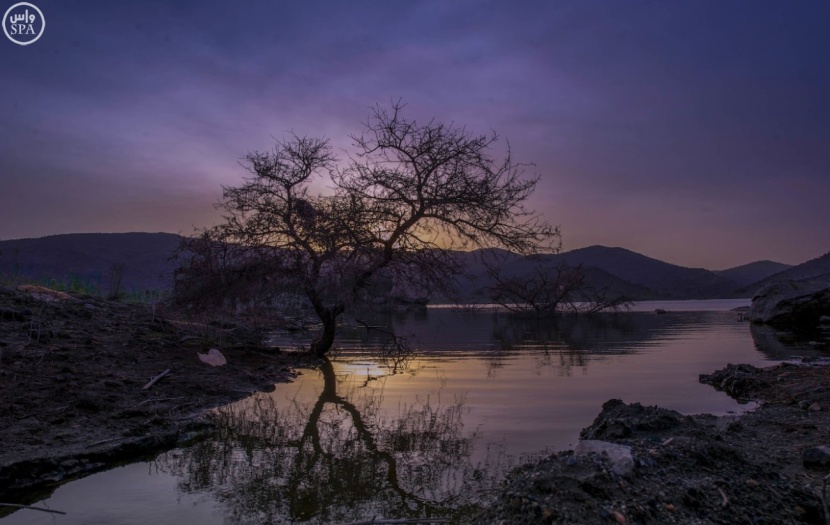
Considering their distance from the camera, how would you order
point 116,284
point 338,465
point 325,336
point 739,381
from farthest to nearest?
1. point 116,284
2. point 325,336
3. point 739,381
4. point 338,465

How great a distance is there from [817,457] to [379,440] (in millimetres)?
3994

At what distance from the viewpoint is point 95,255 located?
8388cm

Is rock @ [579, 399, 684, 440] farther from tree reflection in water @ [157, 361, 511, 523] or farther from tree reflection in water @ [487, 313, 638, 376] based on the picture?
tree reflection in water @ [487, 313, 638, 376]

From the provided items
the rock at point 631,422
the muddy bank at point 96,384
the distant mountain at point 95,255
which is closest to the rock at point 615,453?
the rock at point 631,422

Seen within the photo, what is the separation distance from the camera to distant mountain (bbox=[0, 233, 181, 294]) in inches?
2852

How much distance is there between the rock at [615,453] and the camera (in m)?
3.91

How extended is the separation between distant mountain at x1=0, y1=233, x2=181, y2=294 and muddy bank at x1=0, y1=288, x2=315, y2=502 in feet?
201

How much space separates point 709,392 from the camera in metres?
9.16

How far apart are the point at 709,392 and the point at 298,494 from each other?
7127 millimetres

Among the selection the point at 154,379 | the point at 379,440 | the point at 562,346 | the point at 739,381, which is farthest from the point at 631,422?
the point at 562,346

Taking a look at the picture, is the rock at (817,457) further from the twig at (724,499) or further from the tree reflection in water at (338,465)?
the tree reflection in water at (338,465)

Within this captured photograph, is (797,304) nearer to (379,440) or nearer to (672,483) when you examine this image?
(379,440)

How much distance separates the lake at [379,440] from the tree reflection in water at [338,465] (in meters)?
0.02

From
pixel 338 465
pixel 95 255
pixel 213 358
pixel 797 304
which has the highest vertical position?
pixel 95 255
